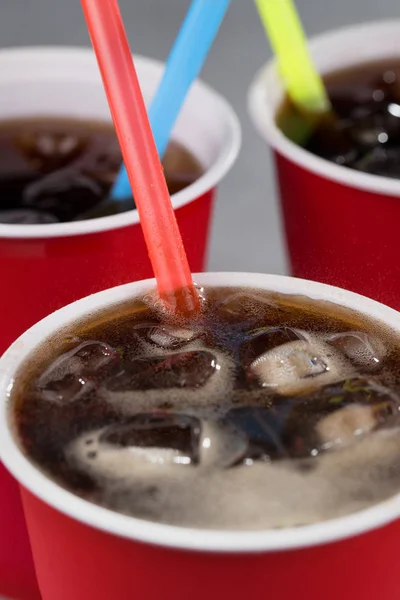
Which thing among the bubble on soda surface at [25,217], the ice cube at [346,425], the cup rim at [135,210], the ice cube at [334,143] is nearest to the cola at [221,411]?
the ice cube at [346,425]

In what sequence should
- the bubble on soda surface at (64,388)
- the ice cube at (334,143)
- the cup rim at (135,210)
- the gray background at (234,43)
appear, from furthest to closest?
the gray background at (234,43) → the ice cube at (334,143) → the cup rim at (135,210) → the bubble on soda surface at (64,388)

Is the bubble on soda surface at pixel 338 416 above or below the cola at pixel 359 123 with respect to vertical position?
above

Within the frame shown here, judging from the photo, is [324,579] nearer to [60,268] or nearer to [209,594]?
[209,594]

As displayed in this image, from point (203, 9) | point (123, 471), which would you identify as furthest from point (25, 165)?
point (123, 471)

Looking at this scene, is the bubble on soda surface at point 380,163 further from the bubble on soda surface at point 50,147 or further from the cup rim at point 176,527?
the cup rim at point 176,527

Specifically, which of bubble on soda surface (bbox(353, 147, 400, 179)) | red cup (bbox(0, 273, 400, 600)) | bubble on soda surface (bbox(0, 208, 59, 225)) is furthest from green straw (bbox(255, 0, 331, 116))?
red cup (bbox(0, 273, 400, 600))

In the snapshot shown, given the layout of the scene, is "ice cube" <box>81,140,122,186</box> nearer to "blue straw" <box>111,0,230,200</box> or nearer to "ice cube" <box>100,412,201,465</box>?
"blue straw" <box>111,0,230,200</box>

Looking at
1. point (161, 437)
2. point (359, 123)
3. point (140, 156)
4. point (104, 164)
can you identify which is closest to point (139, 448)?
point (161, 437)
